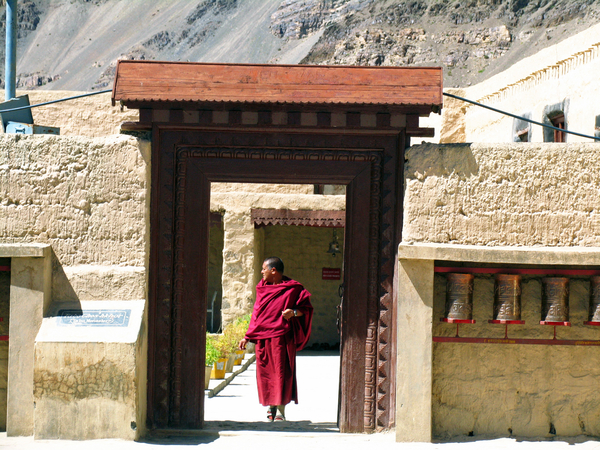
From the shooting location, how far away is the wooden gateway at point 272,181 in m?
5.66

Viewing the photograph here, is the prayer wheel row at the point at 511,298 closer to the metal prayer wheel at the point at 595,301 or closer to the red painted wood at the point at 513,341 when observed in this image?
the metal prayer wheel at the point at 595,301

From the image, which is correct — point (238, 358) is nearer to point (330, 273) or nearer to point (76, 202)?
point (330, 273)

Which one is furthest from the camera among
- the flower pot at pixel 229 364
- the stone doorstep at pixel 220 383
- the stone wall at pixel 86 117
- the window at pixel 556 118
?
the window at pixel 556 118

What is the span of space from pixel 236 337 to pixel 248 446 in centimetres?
558

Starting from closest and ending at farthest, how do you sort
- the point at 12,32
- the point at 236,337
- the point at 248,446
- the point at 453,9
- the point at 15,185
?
the point at 248,446, the point at 15,185, the point at 12,32, the point at 236,337, the point at 453,9

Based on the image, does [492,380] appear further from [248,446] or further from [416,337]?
[248,446]

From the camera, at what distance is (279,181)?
19.2 feet

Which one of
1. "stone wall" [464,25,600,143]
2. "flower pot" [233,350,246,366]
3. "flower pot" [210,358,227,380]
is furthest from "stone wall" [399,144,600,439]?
"stone wall" [464,25,600,143]

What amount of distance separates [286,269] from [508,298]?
33.8ft

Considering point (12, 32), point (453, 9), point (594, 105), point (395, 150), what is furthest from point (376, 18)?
point (395, 150)

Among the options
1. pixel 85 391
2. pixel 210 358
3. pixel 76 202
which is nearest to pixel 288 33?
pixel 210 358

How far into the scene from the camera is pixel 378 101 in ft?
17.9

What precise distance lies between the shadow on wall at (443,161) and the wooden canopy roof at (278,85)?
295 millimetres

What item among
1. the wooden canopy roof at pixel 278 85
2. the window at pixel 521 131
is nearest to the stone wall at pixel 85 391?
the wooden canopy roof at pixel 278 85
